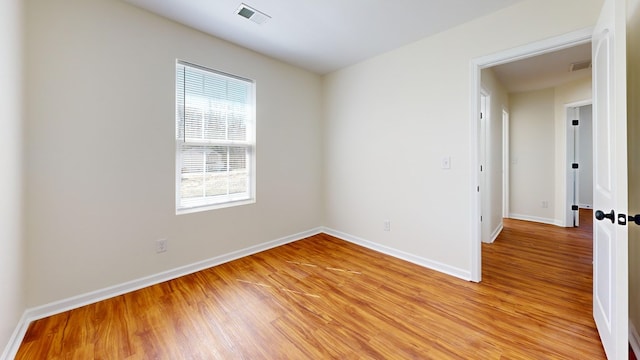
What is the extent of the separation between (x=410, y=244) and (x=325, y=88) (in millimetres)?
2607

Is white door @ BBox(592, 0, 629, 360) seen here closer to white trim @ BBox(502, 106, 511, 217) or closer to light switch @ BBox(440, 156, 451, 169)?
light switch @ BBox(440, 156, 451, 169)

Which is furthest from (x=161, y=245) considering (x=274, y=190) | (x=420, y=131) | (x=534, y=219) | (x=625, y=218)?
(x=534, y=219)

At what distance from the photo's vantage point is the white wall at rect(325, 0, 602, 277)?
2.19 m

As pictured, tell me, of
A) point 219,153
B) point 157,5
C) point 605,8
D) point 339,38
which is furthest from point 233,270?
point 605,8

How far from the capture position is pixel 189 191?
265 centimetres

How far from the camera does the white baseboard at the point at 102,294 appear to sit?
62.5 inches

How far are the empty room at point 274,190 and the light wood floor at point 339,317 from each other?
16 millimetres

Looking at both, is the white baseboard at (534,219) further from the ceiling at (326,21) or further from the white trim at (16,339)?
the white trim at (16,339)

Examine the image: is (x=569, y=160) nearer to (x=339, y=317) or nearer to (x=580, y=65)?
(x=580, y=65)

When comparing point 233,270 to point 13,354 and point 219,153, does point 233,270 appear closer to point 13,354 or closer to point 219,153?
point 219,153

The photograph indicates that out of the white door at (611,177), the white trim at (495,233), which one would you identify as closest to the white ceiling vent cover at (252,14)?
the white door at (611,177)

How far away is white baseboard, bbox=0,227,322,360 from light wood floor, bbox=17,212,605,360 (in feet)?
0.19

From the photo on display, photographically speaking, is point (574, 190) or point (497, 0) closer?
point (497, 0)

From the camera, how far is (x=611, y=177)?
1.31 metres
